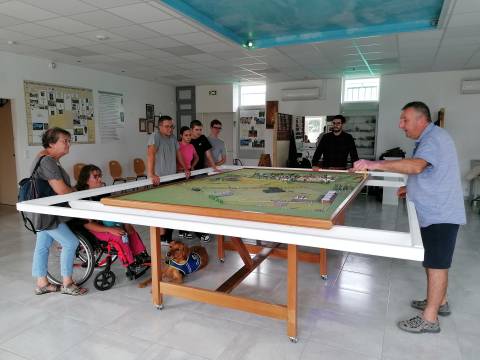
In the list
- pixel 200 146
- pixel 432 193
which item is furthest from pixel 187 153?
pixel 432 193

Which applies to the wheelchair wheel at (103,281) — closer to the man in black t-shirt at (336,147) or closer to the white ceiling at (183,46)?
the white ceiling at (183,46)

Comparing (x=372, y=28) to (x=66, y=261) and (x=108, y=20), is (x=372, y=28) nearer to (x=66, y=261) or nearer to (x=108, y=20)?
(x=108, y=20)

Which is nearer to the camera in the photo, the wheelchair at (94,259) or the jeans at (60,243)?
the jeans at (60,243)

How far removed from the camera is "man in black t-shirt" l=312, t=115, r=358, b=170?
5.07 m

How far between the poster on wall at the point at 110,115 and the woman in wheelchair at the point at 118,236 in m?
5.08

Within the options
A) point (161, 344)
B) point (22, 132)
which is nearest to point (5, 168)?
point (22, 132)

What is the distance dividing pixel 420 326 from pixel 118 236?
7.88ft

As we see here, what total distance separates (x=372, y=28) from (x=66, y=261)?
188 inches

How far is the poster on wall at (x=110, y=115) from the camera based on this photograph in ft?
25.6

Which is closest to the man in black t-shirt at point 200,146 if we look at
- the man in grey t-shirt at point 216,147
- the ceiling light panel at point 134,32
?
the man in grey t-shirt at point 216,147

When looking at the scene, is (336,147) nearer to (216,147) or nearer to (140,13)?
(216,147)

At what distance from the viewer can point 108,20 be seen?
14.4 ft

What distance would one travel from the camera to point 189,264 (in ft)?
10.6

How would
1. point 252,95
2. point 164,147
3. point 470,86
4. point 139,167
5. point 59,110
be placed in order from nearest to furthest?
point 164,147, point 59,110, point 470,86, point 139,167, point 252,95
